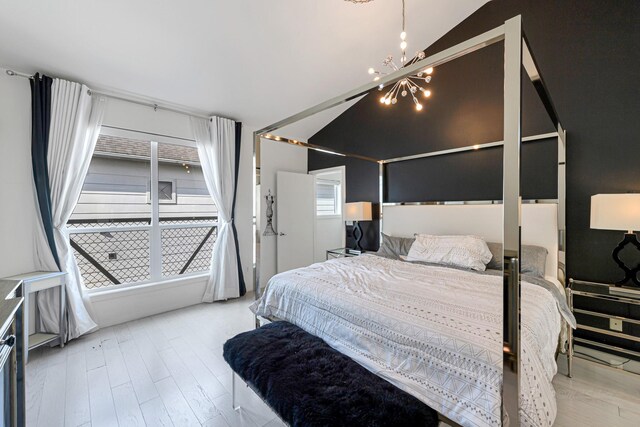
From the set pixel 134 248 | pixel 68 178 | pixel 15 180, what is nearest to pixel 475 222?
pixel 134 248

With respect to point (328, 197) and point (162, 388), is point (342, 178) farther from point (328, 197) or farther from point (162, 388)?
point (162, 388)

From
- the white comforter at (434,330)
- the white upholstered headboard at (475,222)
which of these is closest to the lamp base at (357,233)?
the white upholstered headboard at (475,222)

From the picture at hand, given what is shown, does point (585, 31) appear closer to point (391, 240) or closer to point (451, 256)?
point (451, 256)

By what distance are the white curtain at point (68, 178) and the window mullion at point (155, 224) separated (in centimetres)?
65

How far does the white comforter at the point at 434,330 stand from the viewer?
108cm

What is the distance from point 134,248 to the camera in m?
3.27

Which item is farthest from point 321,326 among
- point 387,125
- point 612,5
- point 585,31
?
point 612,5

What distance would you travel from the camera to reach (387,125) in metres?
3.84

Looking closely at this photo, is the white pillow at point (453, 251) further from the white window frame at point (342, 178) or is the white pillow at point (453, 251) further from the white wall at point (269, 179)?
the white wall at point (269, 179)

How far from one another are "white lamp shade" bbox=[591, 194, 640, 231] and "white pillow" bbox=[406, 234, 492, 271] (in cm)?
83

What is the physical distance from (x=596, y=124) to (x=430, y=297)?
2335 mm

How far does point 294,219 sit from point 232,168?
4.54 feet

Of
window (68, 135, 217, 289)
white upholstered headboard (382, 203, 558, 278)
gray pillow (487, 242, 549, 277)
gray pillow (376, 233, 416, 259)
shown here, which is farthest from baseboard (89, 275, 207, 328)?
gray pillow (487, 242, 549, 277)

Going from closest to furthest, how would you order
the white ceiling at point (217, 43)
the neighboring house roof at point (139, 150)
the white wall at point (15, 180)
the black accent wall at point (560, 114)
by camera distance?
the white ceiling at point (217, 43), the black accent wall at point (560, 114), the white wall at point (15, 180), the neighboring house roof at point (139, 150)
